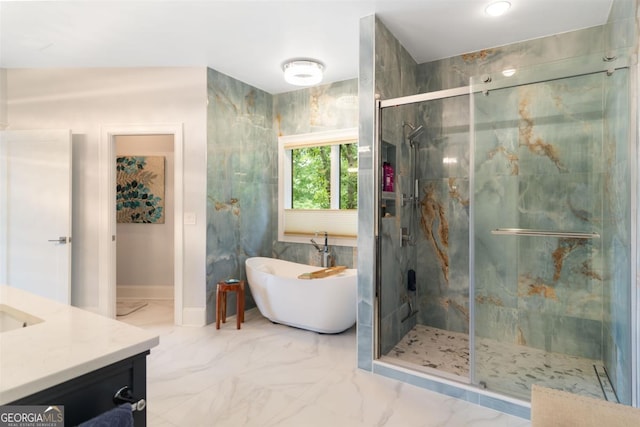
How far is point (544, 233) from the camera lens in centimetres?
234

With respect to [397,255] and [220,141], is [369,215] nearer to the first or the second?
[397,255]

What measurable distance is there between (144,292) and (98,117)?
90.8 inches

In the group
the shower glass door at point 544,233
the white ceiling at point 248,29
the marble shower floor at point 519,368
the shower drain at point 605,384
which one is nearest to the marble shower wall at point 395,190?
the white ceiling at point 248,29

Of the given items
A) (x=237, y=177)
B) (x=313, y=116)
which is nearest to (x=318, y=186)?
(x=313, y=116)

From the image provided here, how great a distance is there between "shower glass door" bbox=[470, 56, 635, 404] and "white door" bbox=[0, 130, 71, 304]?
12.4 ft

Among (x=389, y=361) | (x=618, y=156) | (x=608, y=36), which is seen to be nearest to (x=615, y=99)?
(x=618, y=156)

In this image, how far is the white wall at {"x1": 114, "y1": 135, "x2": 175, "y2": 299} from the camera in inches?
179

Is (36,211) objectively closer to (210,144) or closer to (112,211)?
(112,211)

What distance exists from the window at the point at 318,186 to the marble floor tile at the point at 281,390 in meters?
1.25

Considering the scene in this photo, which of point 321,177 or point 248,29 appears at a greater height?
point 248,29

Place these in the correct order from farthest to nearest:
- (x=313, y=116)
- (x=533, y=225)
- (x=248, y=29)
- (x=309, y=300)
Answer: (x=313, y=116) < (x=309, y=300) < (x=248, y=29) < (x=533, y=225)

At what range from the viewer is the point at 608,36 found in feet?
8.30

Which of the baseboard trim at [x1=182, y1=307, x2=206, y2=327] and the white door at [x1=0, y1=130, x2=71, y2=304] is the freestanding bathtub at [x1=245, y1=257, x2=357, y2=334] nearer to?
the baseboard trim at [x1=182, y1=307, x2=206, y2=327]

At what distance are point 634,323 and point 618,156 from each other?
964 millimetres
